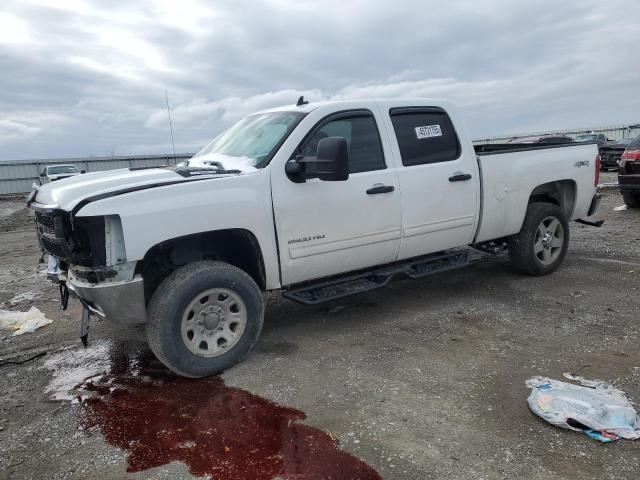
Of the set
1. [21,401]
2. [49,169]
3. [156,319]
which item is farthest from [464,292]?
[49,169]

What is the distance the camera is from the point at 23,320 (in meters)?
5.23

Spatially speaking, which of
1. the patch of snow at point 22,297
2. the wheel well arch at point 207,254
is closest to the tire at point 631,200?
the wheel well arch at point 207,254

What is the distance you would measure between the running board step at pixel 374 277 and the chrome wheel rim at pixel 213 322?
482 mm

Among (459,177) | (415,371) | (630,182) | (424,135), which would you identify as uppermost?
(424,135)

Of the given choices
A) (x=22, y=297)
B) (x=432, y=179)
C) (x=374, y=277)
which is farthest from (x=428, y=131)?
(x=22, y=297)

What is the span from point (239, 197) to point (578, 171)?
432cm

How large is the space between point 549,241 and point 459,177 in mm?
1855

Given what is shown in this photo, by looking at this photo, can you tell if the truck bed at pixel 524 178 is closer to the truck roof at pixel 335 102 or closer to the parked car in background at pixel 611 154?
the truck roof at pixel 335 102

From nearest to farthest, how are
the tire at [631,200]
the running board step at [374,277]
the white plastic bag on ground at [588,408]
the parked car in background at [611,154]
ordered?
the white plastic bag on ground at [588,408], the running board step at [374,277], the tire at [631,200], the parked car in background at [611,154]

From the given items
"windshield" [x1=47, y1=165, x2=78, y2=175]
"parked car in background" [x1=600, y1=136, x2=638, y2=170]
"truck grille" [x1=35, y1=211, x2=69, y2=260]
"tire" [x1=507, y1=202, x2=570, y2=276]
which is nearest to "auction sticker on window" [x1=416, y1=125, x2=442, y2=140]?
"tire" [x1=507, y1=202, x2=570, y2=276]

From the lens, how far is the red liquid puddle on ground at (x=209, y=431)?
2.65 meters

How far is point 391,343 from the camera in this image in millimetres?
4254

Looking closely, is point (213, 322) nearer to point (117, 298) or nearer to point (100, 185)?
point (117, 298)

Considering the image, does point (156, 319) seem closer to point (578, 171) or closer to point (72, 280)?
point (72, 280)
